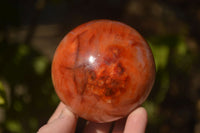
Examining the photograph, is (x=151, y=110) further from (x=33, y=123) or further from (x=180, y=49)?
(x=33, y=123)

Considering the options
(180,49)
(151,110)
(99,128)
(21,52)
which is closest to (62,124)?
(99,128)

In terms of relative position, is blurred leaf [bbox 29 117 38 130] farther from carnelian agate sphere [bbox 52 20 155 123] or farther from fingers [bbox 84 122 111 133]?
carnelian agate sphere [bbox 52 20 155 123]

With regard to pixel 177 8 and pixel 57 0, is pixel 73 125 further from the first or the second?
pixel 177 8

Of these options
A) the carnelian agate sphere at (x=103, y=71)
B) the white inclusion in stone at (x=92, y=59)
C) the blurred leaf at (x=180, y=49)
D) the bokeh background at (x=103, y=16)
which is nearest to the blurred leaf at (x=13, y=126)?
the bokeh background at (x=103, y=16)

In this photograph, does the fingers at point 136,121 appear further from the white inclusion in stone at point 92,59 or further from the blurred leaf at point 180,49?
the blurred leaf at point 180,49

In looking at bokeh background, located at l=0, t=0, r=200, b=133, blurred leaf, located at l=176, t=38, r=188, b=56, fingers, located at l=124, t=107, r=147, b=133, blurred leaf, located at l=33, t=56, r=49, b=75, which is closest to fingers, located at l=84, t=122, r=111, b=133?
fingers, located at l=124, t=107, r=147, b=133

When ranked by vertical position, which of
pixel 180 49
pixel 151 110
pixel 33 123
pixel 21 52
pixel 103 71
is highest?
pixel 103 71

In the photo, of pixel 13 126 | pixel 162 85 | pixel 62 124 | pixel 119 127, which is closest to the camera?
pixel 62 124

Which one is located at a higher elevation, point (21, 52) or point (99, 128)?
point (21, 52)
